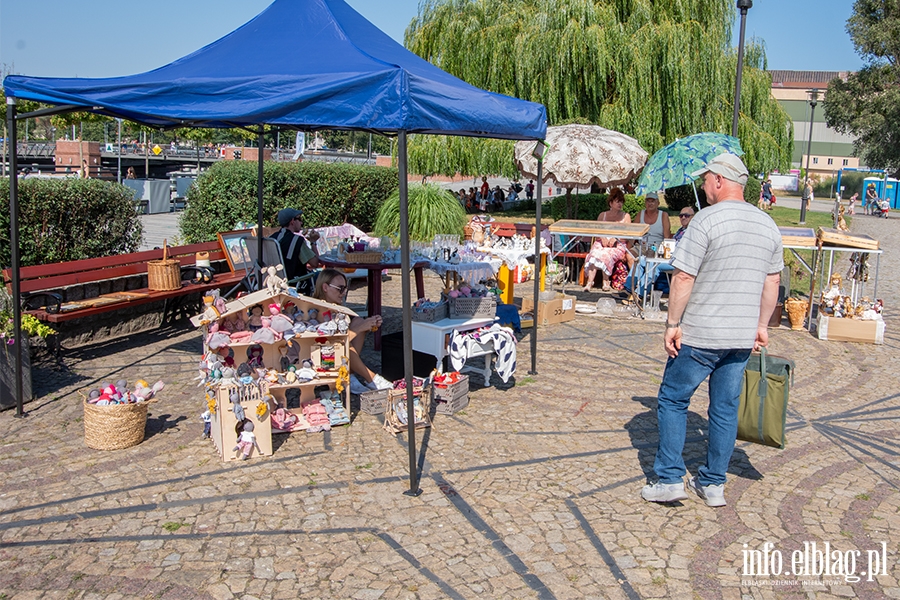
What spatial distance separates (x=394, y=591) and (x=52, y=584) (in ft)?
5.32

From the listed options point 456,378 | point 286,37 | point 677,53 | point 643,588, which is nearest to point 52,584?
point 643,588

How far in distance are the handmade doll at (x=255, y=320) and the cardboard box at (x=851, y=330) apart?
22.5 feet

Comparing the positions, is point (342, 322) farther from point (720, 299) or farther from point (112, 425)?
point (720, 299)

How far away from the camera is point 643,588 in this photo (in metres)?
3.86

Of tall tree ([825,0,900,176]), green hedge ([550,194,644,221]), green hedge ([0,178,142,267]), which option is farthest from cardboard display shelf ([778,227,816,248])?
tall tree ([825,0,900,176])

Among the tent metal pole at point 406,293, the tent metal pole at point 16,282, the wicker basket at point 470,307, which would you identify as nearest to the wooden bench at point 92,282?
the tent metal pole at point 16,282

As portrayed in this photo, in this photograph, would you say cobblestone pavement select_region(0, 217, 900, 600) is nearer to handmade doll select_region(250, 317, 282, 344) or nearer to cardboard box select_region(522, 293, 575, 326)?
handmade doll select_region(250, 317, 282, 344)

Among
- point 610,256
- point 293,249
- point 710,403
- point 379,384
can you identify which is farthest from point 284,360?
point 610,256

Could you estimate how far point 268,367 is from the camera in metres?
6.03

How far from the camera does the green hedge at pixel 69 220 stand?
860cm

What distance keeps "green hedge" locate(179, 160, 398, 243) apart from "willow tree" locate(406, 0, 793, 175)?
14.5 feet

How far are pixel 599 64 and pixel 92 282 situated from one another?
44.4 feet

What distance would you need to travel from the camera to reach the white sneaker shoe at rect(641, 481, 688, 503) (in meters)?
4.72

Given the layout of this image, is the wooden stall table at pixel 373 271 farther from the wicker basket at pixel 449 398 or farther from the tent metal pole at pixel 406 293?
the tent metal pole at pixel 406 293
